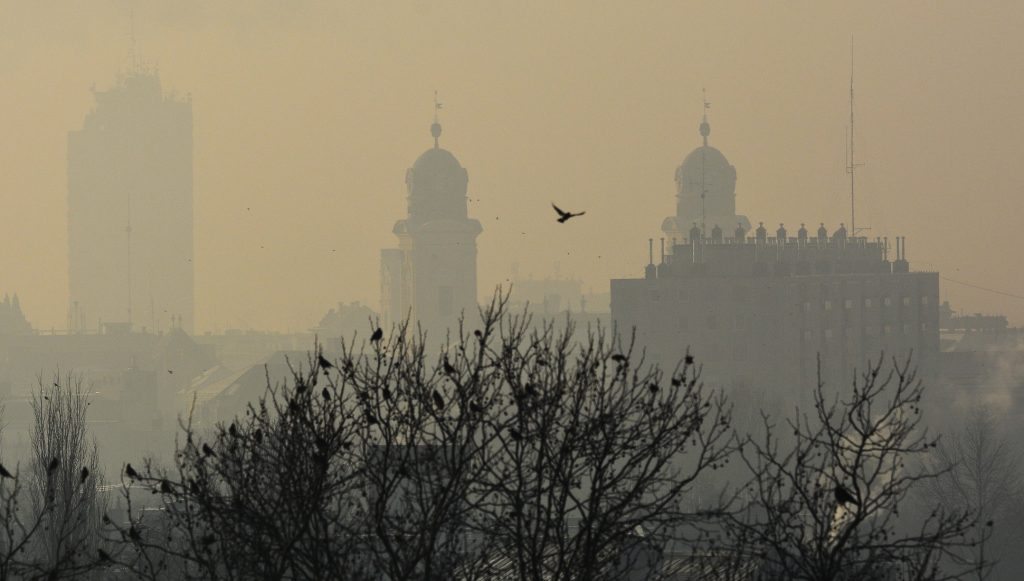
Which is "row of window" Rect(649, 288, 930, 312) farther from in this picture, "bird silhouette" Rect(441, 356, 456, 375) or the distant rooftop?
"bird silhouette" Rect(441, 356, 456, 375)

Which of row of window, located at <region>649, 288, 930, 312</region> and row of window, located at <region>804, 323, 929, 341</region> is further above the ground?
row of window, located at <region>649, 288, 930, 312</region>

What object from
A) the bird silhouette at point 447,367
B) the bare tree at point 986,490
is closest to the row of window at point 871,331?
the bare tree at point 986,490

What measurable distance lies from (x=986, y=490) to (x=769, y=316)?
58.8 meters

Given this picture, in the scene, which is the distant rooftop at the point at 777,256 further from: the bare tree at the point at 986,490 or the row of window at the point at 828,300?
the bare tree at the point at 986,490

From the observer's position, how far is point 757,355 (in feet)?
435

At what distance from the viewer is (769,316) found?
133375 millimetres

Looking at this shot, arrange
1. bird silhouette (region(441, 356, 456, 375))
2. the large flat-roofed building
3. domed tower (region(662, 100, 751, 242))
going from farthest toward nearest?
domed tower (region(662, 100, 751, 242)) → the large flat-roofed building → bird silhouette (region(441, 356, 456, 375))

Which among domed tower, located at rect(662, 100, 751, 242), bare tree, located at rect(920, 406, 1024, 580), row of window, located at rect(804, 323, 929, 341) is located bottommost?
bare tree, located at rect(920, 406, 1024, 580)

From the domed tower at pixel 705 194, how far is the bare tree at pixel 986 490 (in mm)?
85910

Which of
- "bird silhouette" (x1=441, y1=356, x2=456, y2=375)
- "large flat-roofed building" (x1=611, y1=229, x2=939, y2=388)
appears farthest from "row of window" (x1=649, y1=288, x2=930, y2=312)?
"bird silhouette" (x1=441, y1=356, x2=456, y2=375)

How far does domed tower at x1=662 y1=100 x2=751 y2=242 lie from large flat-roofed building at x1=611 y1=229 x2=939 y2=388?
50263 mm

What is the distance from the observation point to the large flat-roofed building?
5202 inches

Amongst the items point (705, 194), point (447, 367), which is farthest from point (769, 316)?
point (447, 367)

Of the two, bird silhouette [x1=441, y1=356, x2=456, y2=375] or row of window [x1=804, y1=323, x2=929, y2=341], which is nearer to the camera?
bird silhouette [x1=441, y1=356, x2=456, y2=375]
